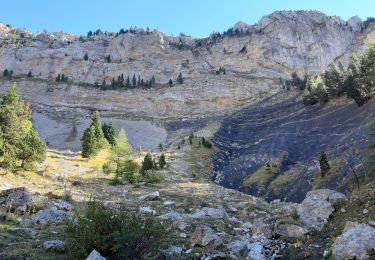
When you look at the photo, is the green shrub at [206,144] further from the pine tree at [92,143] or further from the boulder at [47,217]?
the boulder at [47,217]

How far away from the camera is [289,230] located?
699 inches

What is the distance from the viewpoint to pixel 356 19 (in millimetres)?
194250

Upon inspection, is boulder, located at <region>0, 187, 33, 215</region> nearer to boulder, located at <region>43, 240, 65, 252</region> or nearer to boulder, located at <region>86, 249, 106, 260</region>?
boulder, located at <region>43, 240, 65, 252</region>

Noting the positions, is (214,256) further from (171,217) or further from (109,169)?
(109,169)

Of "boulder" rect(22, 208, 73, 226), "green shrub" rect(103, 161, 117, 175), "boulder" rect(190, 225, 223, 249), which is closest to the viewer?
"boulder" rect(190, 225, 223, 249)

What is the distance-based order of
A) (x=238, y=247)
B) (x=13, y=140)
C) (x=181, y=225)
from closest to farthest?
1. (x=238, y=247)
2. (x=181, y=225)
3. (x=13, y=140)

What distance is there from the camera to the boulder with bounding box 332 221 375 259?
13.0 meters

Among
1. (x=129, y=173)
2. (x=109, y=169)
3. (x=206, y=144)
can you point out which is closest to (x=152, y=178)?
(x=129, y=173)

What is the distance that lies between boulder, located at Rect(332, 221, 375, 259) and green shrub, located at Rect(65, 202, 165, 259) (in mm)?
5768

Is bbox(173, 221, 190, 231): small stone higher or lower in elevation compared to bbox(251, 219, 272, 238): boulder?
higher

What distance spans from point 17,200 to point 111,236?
397 inches

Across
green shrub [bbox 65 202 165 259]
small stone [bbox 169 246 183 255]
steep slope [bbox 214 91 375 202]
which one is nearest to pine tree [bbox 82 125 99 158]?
steep slope [bbox 214 91 375 202]

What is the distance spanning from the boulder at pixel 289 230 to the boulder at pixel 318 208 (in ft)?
2.19

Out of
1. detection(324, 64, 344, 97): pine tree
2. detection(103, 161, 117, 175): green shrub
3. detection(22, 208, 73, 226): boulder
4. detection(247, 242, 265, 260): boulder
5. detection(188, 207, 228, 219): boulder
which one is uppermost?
detection(324, 64, 344, 97): pine tree
